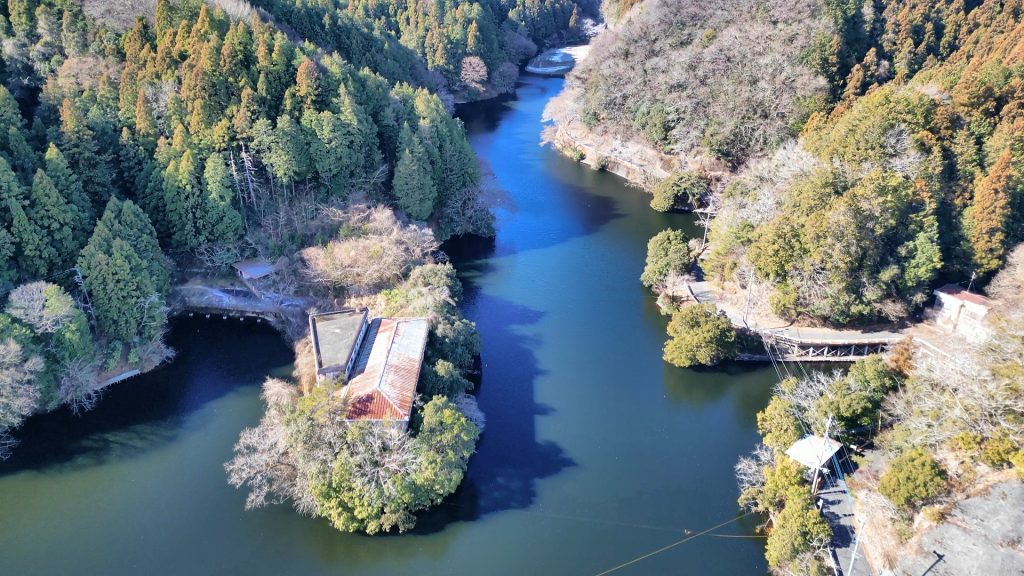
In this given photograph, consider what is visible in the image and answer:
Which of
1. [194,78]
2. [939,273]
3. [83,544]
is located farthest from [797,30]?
[83,544]

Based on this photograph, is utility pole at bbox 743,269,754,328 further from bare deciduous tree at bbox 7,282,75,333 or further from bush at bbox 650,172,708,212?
bare deciduous tree at bbox 7,282,75,333

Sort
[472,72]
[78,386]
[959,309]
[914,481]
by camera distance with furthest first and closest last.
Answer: [472,72], [959,309], [78,386], [914,481]

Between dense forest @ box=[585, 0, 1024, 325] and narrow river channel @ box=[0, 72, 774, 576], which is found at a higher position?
dense forest @ box=[585, 0, 1024, 325]

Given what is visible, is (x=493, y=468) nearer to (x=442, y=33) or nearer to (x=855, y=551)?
(x=855, y=551)

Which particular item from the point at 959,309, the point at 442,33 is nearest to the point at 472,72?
the point at 442,33

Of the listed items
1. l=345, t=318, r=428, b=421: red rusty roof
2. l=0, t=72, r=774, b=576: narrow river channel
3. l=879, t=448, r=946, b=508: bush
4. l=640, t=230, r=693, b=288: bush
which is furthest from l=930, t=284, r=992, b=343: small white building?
l=345, t=318, r=428, b=421: red rusty roof

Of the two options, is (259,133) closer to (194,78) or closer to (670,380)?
(194,78)
